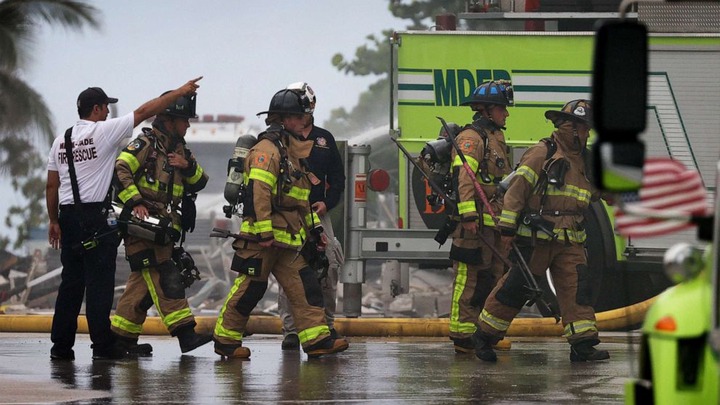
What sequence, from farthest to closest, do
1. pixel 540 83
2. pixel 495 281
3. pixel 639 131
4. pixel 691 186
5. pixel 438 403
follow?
pixel 540 83 → pixel 495 281 → pixel 438 403 → pixel 691 186 → pixel 639 131

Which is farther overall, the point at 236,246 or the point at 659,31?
the point at 659,31

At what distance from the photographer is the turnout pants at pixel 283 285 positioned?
9.92 m

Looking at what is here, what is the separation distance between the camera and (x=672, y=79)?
494 inches

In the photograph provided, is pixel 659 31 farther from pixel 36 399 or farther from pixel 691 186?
pixel 691 186

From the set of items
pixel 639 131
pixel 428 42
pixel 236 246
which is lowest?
pixel 236 246

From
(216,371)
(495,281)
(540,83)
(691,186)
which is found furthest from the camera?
(540,83)

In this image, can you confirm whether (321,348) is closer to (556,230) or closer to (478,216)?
(478,216)

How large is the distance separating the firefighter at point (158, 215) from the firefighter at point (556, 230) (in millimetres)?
1932

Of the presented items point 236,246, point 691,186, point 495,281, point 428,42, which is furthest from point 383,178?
point 691,186

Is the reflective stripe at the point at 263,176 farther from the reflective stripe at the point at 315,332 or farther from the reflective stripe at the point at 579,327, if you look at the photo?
the reflective stripe at the point at 579,327

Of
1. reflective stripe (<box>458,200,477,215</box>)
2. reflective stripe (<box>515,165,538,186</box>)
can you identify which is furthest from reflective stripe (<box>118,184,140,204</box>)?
reflective stripe (<box>515,165,538,186</box>)

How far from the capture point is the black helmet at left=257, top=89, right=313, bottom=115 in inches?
400

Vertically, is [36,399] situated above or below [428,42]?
below

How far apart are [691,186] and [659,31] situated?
8397 mm
